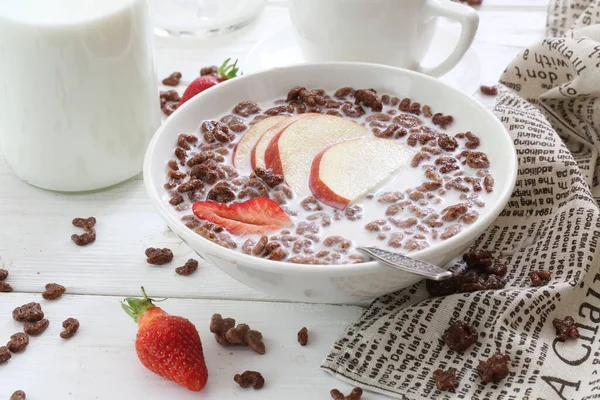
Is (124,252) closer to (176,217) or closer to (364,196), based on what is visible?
(176,217)

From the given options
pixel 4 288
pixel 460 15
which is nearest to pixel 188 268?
pixel 4 288

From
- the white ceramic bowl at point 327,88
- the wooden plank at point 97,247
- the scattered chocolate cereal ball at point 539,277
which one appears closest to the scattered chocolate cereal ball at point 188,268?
the wooden plank at point 97,247

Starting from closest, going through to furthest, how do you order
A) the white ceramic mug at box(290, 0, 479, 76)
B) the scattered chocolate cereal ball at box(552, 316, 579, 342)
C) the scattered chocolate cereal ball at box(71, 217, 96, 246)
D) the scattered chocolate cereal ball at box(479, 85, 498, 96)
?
1. the scattered chocolate cereal ball at box(552, 316, 579, 342)
2. the scattered chocolate cereal ball at box(71, 217, 96, 246)
3. the white ceramic mug at box(290, 0, 479, 76)
4. the scattered chocolate cereal ball at box(479, 85, 498, 96)

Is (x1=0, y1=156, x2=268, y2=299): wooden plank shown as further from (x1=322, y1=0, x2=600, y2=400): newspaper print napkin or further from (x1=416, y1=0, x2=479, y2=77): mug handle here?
(x1=416, y1=0, x2=479, y2=77): mug handle

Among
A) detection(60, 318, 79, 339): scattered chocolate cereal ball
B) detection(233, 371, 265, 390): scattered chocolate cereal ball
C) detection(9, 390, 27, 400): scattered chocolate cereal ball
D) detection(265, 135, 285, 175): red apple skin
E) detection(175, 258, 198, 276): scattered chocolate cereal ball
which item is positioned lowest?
detection(9, 390, 27, 400): scattered chocolate cereal ball

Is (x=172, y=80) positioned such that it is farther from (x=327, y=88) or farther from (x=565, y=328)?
(x=565, y=328)

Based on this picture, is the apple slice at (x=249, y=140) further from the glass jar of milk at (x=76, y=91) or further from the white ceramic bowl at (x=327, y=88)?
the glass jar of milk at (x=76, y=91)

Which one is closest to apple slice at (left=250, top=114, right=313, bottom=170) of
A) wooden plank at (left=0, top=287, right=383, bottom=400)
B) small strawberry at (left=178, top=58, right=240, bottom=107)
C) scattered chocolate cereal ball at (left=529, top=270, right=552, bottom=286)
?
wooden plank at (left=0, top=287, right=383, bottom=400)
